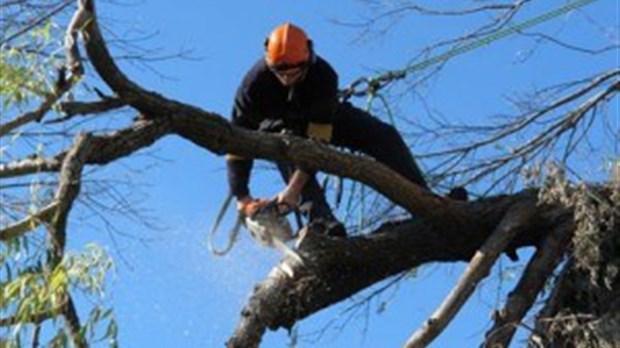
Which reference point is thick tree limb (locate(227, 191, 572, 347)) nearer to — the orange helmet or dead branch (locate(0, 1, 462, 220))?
dead branch (locate(0, 1, 462, 220))

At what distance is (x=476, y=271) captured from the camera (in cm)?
595

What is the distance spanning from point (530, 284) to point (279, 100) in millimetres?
1456

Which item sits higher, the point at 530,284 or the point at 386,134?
the point at 386,134

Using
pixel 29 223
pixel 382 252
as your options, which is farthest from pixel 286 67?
pixel 29 223

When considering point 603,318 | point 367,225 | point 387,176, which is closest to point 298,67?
point 387,176

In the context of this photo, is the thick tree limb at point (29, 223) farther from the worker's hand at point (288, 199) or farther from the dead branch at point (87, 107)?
the worker's hand at point (288, 199)

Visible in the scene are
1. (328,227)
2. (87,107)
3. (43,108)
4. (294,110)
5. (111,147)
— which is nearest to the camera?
(43,108)

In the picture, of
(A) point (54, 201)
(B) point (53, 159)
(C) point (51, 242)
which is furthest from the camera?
(B) point (53, 159)

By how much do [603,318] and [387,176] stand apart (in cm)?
108

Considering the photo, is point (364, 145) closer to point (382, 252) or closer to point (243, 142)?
point (382, 252)

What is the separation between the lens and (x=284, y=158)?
579 cm

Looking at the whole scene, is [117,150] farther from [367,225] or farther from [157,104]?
[367,225]

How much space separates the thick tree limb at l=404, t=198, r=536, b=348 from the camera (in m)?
5.63

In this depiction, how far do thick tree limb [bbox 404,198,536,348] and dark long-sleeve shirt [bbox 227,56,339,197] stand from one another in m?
0.95
